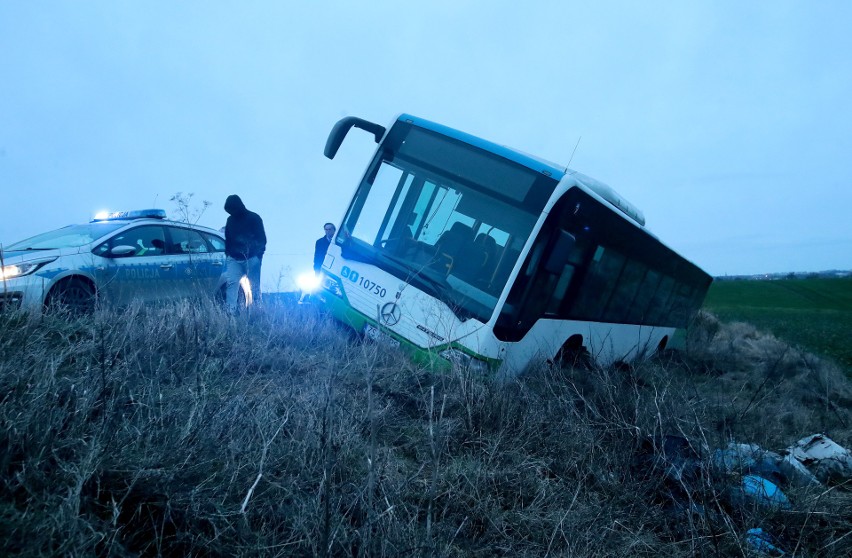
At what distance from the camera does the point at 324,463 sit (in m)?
3.08

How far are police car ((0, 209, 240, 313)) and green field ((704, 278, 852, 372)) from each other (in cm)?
1440

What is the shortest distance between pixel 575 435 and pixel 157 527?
292cm

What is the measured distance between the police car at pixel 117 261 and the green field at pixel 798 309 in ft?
47.2

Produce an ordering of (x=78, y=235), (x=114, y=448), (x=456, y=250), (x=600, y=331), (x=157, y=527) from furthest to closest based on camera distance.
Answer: (x=600, y=331) < (x=78, y=235) < (x=456, y=250) < (x=114, y=448) < (x=157, y=527)

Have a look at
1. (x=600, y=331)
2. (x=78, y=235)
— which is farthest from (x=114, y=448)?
(x=600, y=331)

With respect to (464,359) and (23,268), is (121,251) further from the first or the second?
(464,359)

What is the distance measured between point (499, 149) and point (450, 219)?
105cm

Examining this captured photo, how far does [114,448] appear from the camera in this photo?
2742 mm

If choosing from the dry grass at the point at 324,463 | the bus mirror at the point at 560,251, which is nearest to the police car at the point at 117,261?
the dry grass at the point at 324,463

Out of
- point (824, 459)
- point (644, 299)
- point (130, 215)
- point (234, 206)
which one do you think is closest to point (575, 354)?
point (644, 299)

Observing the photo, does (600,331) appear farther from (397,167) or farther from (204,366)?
(204,366)

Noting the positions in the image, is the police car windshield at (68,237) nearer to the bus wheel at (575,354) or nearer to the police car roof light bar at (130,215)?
A: the police car roof light bar at (130,215)

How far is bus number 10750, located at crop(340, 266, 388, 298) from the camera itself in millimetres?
7159

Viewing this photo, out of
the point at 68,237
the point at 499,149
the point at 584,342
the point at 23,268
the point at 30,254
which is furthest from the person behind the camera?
the point at 584,342
